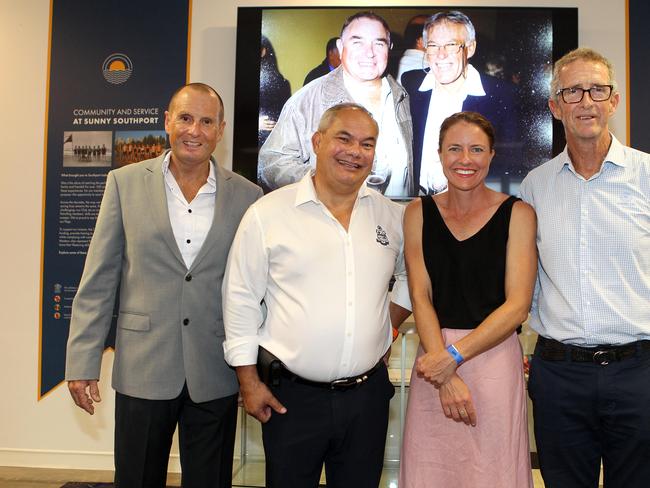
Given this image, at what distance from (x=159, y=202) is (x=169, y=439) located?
916 millimetres

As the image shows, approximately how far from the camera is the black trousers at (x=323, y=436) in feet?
6.99

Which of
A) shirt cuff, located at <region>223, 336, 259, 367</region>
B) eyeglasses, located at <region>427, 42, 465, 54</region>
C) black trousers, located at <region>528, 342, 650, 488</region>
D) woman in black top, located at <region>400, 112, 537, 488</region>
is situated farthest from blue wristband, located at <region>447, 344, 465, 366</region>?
eyeglasses, located at <region>427, 42, 465, 54</region>

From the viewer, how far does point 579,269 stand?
2.20 m

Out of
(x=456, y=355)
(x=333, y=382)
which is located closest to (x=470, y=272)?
(x=456, y=355)

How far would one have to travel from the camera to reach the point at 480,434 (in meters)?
2.14

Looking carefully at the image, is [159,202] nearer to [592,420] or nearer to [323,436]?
[323,436]

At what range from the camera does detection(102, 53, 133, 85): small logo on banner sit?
4.42m

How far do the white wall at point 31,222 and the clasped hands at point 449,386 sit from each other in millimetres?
2714

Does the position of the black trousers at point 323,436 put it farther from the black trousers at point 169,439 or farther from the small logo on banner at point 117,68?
the small logo on banner at point 117,68

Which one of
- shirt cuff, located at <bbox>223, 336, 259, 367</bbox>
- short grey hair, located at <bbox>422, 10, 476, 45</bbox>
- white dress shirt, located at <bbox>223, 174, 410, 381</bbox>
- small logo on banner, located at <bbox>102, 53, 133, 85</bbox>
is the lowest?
shirt cuff, located at <bbox>223, 336, 259, 367</bbox>

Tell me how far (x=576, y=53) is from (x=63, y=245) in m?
3.68

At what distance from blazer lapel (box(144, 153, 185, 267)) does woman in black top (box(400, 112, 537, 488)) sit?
2.97 ft

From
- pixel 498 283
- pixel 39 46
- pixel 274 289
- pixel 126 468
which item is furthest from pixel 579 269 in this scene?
pixel 39 46

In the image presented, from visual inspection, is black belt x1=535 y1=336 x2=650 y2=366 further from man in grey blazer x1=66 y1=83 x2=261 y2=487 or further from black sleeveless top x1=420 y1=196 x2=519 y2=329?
man in grey blazer x1=66 y1=83 x2=261 y2=487
